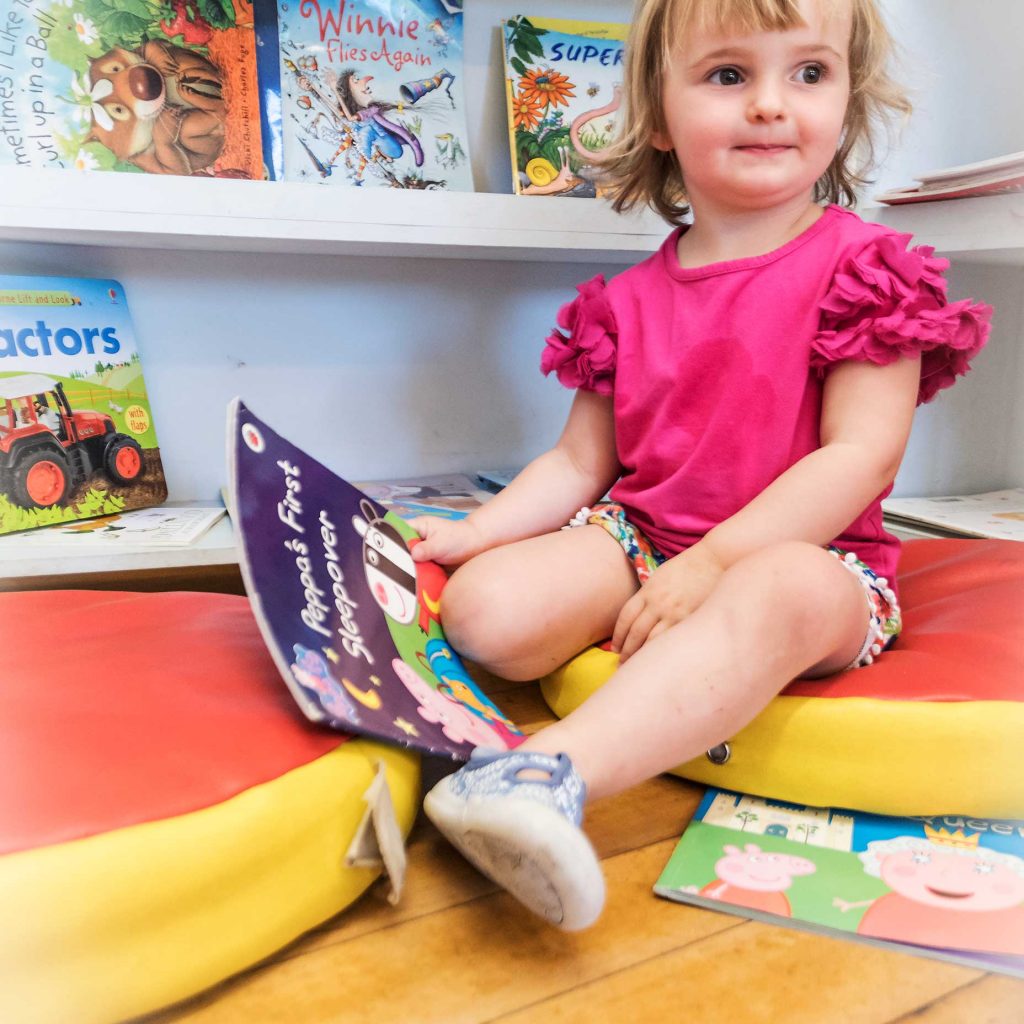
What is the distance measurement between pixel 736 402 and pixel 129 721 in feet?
1.96

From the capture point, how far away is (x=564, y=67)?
1.29m

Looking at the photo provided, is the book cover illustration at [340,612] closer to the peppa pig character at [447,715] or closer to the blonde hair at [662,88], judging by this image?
the peppa pig character at [447,715]

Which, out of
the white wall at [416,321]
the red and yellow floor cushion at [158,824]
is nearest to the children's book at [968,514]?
the white wall at [416,321]

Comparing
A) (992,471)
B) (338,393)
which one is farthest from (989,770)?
(992,471)

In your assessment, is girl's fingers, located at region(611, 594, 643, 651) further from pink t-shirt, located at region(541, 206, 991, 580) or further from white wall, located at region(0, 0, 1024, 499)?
white wall, located at region(0, 0, 1024, 499)

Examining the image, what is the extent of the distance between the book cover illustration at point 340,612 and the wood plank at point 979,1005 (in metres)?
0.33

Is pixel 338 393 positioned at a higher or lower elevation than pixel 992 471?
higher

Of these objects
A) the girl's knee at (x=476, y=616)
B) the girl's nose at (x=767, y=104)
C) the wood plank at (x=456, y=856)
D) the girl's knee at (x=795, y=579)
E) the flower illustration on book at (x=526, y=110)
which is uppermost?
the flower illustration on book at (x=526, y=110)

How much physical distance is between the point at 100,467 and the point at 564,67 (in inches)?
32.9

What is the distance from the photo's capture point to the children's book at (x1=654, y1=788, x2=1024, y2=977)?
0.57 metres

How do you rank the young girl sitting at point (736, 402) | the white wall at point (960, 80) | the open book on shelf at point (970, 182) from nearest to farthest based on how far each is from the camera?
the young girl sitting at point (736, 402) → the open book on shelf at point (970, 182) → the white wall at point (960, 80)

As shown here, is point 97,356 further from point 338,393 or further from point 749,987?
point 749,987

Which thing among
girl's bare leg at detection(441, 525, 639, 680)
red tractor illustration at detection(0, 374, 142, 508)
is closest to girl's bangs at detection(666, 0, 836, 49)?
girl's bare leg at detection(441, 525, 639, 680)

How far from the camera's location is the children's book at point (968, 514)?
129 centimetres
